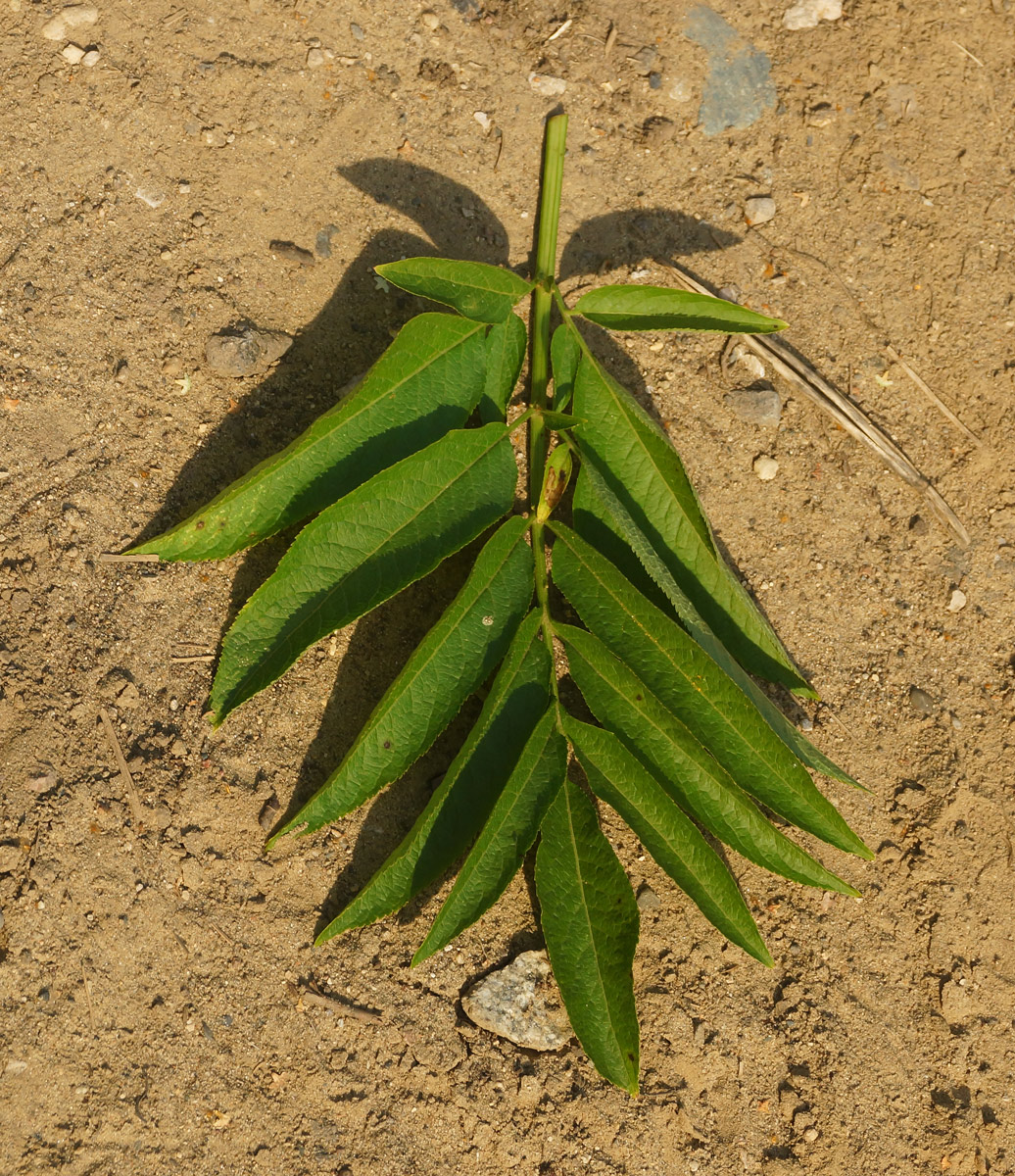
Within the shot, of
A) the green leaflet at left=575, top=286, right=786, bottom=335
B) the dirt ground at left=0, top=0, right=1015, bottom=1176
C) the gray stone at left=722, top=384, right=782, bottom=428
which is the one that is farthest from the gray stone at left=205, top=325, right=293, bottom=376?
the gray stone at left=722, top=384, right=782, bottom=428

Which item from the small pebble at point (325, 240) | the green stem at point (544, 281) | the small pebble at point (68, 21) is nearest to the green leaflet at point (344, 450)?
the green stem at point (544, 281)

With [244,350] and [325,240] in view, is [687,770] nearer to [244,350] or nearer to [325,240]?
[244,350]

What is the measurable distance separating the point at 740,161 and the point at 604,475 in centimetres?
127

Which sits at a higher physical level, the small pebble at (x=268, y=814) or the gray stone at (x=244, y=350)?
the gray stone at (x=244, y=350)

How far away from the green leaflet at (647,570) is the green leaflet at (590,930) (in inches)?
14.9

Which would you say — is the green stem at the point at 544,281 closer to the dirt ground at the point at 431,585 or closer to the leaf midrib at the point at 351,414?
the dirt ground at the point at 431,585

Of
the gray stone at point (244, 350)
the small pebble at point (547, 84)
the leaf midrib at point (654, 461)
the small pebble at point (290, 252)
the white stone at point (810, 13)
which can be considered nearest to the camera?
the leaf midrib at point (654, 461)

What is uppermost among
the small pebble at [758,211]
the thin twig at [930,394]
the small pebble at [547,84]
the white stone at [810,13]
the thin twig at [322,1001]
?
the white stone at [810,13]

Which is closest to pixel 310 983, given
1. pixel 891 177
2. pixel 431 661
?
pixel 431 661

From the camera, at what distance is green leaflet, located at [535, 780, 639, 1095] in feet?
5.68

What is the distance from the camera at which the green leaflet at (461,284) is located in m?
2.00

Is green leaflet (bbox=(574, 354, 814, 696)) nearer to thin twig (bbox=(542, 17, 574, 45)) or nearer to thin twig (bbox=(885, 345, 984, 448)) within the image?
thin twig (bbox=(885, 345, 984, 448))

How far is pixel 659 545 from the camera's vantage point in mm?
1969

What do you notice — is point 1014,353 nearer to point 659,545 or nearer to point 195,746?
point 659,545
